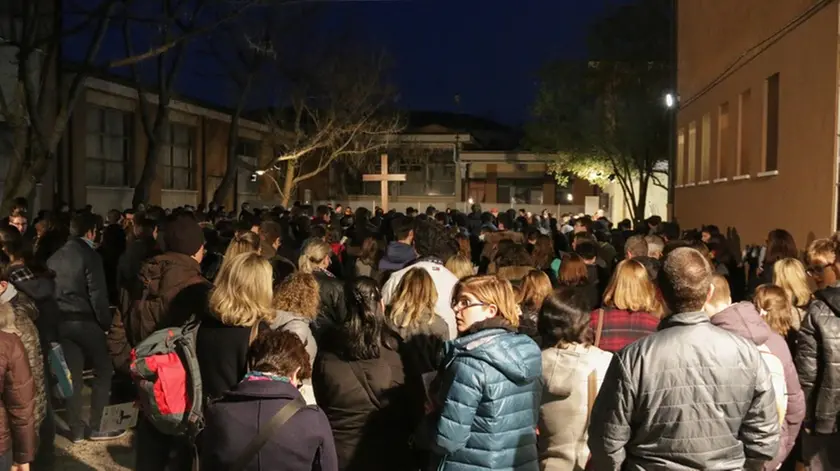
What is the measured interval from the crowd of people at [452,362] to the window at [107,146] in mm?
17253

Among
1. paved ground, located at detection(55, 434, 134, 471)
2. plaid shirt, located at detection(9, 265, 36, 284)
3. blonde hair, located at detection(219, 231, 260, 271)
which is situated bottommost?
paved ground, located at detection(55, 434, 134, 471)

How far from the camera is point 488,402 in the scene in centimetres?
367

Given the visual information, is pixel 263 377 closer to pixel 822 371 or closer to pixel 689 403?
pixel 689 403

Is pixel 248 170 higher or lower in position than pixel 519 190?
higher

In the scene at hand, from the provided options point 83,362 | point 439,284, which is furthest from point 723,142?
point 83,362

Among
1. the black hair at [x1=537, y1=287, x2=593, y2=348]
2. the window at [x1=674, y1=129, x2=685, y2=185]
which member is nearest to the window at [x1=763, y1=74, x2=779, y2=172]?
the window at [x1=674, y1=129, x2=685, y2=185]

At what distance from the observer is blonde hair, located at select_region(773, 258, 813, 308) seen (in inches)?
226

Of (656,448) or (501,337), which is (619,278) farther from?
(656,448)

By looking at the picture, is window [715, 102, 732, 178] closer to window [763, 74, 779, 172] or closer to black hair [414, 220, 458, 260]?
window [763, 74, 779, 172]

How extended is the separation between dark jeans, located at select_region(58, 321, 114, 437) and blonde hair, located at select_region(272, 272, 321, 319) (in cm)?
284

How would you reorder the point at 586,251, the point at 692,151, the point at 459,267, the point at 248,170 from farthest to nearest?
1. the point at 248,170
2. the point at 692,151
3. the point at 586,251
4. the point at 459,267

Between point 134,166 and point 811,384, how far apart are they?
75.3 ft

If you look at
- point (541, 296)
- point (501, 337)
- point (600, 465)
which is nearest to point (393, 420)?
point (501, 337)

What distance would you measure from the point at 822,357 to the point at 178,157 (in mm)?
25937
